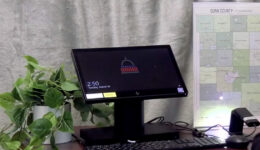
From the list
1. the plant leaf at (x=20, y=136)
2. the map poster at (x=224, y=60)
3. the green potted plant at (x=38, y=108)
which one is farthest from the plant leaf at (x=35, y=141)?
the map poster at (x=224, y=60)

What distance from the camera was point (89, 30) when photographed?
1.83m

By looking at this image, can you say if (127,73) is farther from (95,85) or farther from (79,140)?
(79,140)

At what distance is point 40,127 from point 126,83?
0.35 meters

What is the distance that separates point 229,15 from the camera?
1.82 meters

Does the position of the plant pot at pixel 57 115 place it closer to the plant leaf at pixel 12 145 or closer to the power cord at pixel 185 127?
the plant leaf at pixel 12 145

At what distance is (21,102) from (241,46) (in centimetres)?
95

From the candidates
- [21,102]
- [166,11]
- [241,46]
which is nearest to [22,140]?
[21,102]

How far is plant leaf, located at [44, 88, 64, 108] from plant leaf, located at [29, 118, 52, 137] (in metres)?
0.08

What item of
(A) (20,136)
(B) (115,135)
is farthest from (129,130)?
(A) (20,136)

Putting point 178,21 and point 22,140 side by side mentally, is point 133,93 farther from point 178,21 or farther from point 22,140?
point 178,21

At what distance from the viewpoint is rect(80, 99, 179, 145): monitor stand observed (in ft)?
4.84

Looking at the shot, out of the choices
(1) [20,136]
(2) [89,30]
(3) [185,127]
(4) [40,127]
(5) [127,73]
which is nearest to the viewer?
(4) [40,127]

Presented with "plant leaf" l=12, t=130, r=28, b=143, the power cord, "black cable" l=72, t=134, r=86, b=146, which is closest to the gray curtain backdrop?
the power cord

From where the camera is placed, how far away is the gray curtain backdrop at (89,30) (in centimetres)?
177
